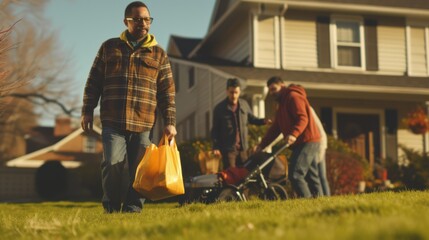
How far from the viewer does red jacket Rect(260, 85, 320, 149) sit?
884 cm

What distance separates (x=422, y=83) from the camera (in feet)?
62.2

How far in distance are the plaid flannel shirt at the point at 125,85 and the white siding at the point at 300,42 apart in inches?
483

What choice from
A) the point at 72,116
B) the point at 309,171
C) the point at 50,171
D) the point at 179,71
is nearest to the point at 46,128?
the point at 72,116

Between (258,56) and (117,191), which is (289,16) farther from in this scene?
(117,191)

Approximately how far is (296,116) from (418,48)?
41.9 ft

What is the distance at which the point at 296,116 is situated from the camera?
887cm

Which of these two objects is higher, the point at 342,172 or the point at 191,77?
the point at 191,77

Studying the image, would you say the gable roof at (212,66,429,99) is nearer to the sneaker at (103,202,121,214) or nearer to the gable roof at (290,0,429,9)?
the gable roof at (290,0,429,9)

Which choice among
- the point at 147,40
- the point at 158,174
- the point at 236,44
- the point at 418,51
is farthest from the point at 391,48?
the point at 158,174

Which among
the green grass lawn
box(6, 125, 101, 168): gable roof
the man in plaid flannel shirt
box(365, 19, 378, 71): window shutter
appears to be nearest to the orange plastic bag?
the man in plaid flannel shirt

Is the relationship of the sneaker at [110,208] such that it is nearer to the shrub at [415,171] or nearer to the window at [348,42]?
→ the shrub at [415,171]

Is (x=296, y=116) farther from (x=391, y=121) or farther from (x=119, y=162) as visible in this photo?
(x=391, y=121)

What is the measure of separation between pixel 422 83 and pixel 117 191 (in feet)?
44.6

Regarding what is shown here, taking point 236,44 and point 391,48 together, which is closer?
point 391,48
